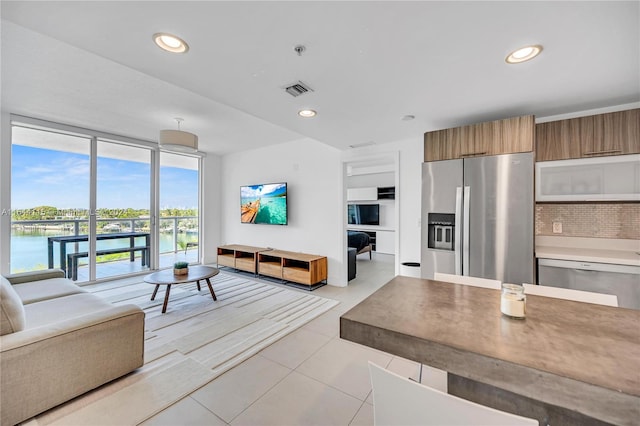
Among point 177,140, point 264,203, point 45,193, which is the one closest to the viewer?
point 177,140

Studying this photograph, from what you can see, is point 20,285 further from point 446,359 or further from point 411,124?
point 411,124

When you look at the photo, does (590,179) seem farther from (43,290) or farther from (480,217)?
(43,290)

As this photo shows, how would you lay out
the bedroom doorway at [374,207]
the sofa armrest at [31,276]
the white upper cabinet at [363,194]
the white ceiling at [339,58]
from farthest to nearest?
the white upper cabinet at [363,194] → the bedroom doorway at [374,207] → the sofa armrest at [31,276] → the white ceiling at [339,58]

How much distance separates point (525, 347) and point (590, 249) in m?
2.70

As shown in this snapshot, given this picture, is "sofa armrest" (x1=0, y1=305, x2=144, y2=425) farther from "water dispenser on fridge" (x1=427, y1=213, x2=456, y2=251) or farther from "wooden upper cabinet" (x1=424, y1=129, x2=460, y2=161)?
"wooden upper cabinet" (x1=424, y1=129, x2=460, y2=161)

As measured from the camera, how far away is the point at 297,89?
206 centimetres

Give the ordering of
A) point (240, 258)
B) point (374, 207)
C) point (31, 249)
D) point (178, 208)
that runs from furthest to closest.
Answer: point (374, 207)
point (178, 208)
point (240, 258)
point (31, 249)

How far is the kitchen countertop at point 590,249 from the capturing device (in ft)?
7.30

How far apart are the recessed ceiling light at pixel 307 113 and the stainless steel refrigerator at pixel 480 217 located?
4.67ft

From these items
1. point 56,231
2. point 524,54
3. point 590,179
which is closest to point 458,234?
point 590,179

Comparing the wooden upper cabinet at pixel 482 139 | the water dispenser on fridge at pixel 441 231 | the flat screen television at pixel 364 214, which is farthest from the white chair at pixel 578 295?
the flat screen television at pixel 364 214

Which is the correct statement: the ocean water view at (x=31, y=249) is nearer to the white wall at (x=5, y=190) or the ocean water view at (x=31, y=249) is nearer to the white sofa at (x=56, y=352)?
the white wall at (x=5, y=190)

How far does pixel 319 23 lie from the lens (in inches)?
52.9

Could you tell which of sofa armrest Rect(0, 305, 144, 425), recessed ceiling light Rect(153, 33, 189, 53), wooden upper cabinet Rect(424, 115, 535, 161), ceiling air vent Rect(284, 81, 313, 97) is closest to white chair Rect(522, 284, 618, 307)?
wooden upper cabinet Rect(424, 115, 535, 161)
